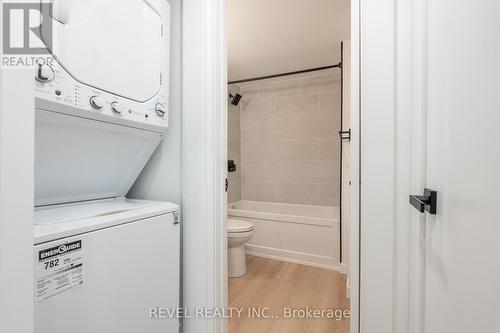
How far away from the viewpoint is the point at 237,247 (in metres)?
2.30

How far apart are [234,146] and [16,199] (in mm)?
3099

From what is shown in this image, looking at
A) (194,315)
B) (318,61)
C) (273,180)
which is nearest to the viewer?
(194,315)

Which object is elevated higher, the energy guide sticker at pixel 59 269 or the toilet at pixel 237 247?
the energy guide sticker at pixel 59 269

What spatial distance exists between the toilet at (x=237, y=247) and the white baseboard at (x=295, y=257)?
1.57 ft

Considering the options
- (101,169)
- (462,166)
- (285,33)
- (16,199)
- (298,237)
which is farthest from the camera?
(298,237)

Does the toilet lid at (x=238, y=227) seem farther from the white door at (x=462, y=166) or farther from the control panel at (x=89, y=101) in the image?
the white door at (x=462, y=166)

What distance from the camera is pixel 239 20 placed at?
6.45ft

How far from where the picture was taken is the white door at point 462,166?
0.39 metres

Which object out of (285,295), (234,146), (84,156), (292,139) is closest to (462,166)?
(84,156)

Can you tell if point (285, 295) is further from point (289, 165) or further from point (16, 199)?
point (16, 199)

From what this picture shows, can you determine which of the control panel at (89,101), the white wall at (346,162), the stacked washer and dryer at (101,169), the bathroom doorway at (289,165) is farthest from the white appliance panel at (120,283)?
the white wall at (346,162)

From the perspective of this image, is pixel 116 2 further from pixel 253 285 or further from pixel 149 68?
pixel 253 285

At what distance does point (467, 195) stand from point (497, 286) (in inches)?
7.0

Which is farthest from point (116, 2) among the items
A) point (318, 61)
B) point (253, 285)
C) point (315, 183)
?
point (315, 183)
